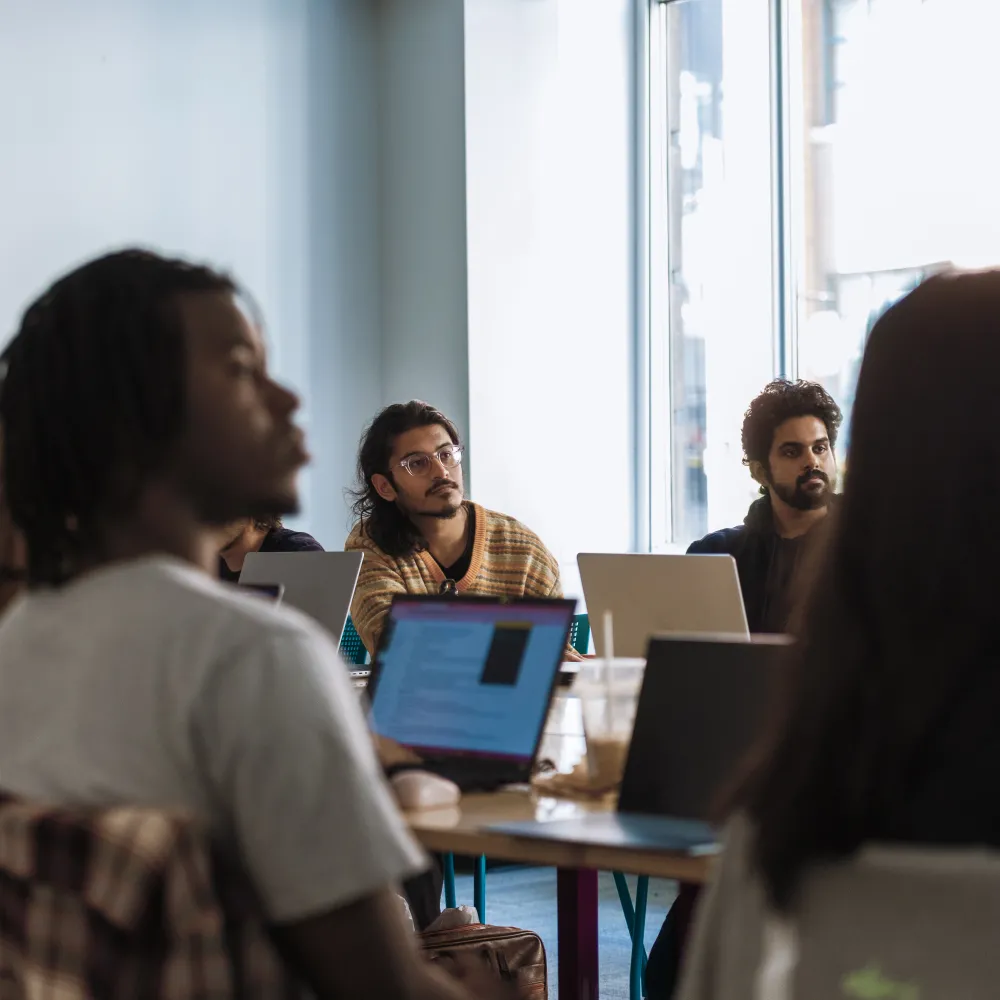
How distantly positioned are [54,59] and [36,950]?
12.8 ft

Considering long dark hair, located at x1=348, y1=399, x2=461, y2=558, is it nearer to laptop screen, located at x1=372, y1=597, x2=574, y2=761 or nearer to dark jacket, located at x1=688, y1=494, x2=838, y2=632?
dark jacket, located at x1=688, y1=494, x2=838, y2=632

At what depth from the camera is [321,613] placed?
2.60 metres

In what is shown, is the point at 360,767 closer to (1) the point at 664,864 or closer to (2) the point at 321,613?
(1) the point at 664,864

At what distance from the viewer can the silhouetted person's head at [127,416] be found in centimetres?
111

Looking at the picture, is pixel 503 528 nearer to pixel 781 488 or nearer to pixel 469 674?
pixel 781 488

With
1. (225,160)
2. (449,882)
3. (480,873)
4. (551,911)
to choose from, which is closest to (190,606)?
(480,873)

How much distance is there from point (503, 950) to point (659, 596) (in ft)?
2.04

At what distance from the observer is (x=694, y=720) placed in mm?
1624

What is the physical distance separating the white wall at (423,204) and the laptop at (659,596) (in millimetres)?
2351

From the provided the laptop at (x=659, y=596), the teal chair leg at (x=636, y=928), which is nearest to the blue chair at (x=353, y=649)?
the teal chair leg at (x=636, y=928)

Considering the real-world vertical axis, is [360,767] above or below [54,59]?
below

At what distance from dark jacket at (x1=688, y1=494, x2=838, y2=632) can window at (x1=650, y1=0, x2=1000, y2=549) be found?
74 cm

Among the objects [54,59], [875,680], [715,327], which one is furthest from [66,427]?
[715,327]

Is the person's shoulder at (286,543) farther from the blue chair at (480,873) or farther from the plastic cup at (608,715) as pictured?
the plastic cup at (608,715)
